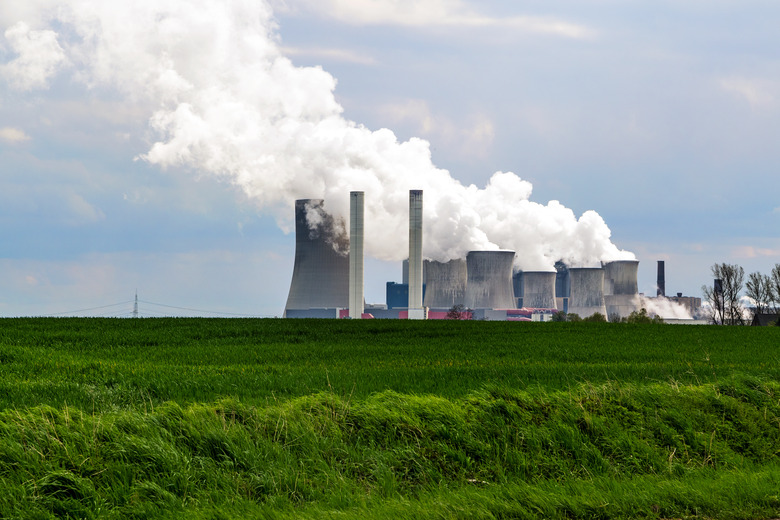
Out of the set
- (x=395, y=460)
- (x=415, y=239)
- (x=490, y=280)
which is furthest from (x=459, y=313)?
(x=395, y=460)

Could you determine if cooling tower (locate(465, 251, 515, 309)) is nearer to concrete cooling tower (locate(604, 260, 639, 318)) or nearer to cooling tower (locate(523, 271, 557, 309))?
cooling tower (locate(523, 271, 557, 309))

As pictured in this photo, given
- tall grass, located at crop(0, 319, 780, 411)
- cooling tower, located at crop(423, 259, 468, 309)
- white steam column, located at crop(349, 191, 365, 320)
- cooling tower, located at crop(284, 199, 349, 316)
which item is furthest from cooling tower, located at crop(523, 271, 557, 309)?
tall grass, located at crop(0, 319, 780, 411)

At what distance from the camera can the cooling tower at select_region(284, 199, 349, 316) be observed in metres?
67.1

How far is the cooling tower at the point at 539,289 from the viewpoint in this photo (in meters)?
78.2

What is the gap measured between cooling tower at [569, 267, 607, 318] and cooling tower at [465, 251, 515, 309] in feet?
26.4

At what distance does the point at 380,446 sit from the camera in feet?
21.3

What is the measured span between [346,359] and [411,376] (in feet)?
11.7

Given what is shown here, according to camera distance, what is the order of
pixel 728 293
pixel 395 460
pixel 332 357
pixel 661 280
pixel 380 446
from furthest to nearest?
pixel 661 280
pixel 728 293
pixel 332 357
pixel 380 446
pixel 395 460

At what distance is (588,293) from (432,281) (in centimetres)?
1526

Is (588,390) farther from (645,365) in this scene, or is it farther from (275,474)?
(645,365)

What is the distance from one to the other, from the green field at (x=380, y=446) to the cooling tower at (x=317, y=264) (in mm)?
56131

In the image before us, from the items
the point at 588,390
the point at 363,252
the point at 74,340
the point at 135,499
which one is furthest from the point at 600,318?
the point at 135,499

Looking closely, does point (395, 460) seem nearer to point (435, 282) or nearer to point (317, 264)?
point (317, 264)

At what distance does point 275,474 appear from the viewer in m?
5.88
